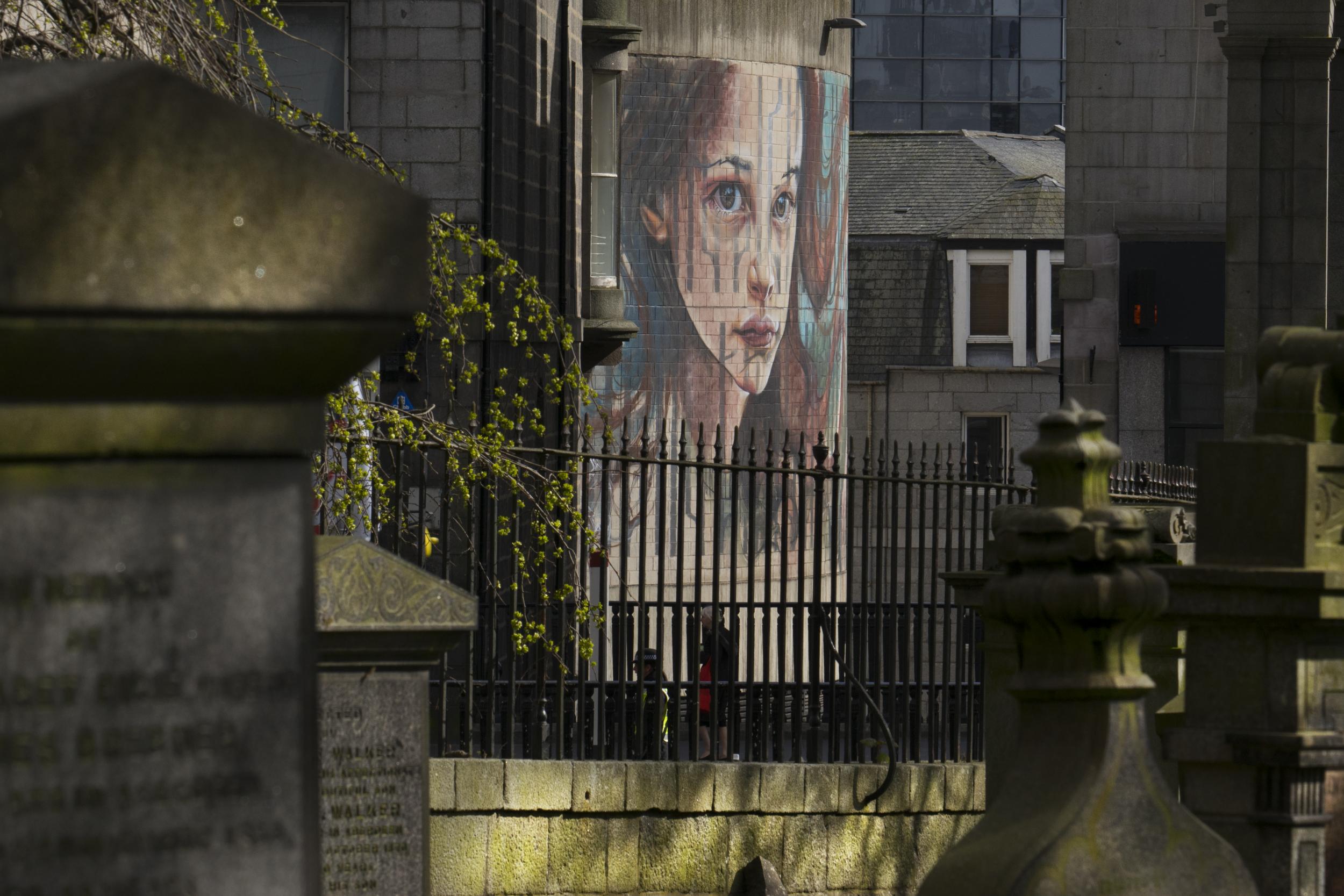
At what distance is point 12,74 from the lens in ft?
9.07

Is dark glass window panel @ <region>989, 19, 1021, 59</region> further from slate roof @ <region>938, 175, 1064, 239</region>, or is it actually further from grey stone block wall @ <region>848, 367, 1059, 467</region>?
grey stone block wall @ <region>848, 367, 1059, 467</region>

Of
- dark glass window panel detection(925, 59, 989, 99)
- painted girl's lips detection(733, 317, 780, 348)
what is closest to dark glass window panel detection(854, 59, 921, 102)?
dark glass window panel detection(925, 59, 989, 99)

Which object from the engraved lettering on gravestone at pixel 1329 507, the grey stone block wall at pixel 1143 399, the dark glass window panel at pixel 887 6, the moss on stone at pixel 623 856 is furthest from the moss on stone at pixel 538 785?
the dark glass window panel at pixel 887 6

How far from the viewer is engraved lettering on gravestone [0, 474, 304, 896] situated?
2672 mm

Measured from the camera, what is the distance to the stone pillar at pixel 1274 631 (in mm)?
6801

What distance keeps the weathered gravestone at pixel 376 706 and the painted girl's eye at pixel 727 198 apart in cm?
2363

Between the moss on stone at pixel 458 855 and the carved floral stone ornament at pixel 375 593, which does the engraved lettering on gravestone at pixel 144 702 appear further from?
the moss on stone at pixel 458 855

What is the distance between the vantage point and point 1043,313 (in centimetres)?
4488

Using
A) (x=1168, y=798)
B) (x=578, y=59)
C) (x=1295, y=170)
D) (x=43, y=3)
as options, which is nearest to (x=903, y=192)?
(x=578, y=59)

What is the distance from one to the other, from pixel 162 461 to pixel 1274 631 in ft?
15.8

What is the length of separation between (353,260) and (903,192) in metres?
44.7

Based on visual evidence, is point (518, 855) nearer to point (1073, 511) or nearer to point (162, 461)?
point (1073, 511)

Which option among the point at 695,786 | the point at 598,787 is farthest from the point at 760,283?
the point at 598,787

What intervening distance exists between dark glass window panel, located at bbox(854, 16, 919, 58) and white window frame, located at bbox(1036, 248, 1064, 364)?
49.8 ft
